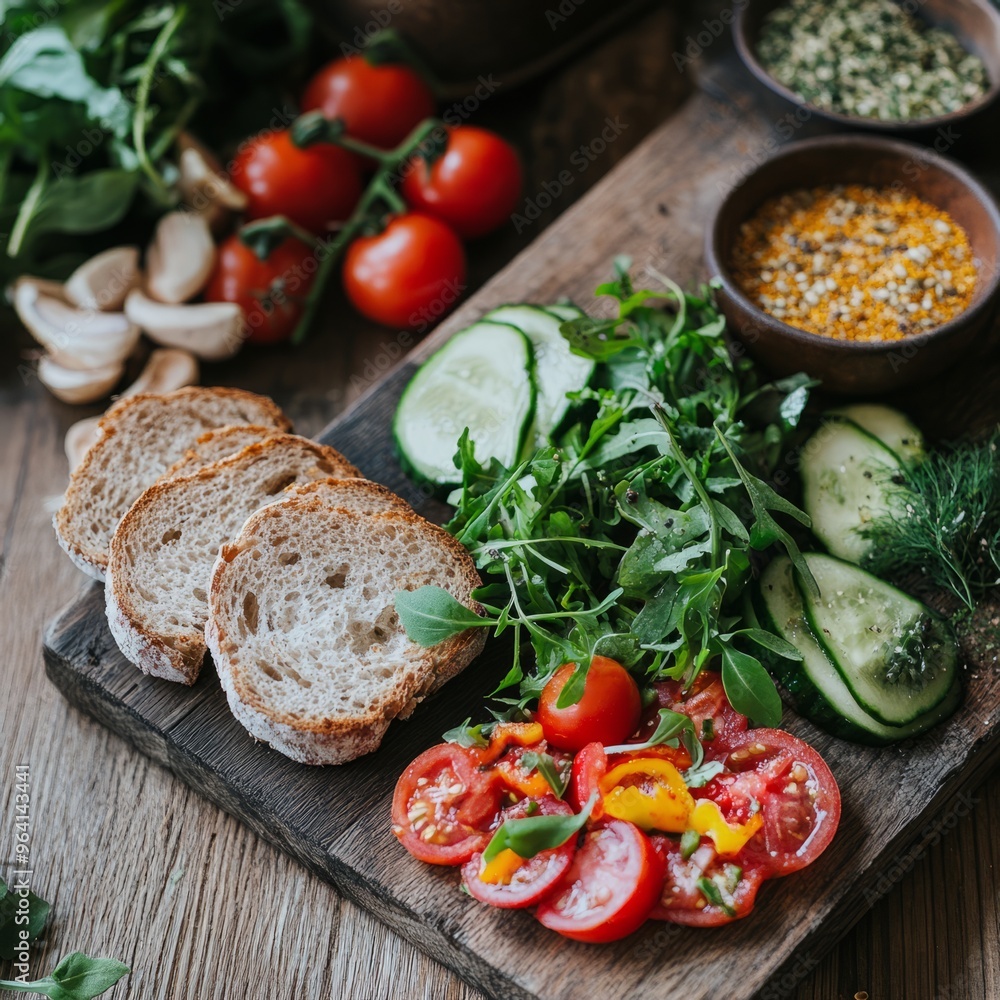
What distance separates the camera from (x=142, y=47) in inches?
143

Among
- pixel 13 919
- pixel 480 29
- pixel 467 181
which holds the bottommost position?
pixel 13 919

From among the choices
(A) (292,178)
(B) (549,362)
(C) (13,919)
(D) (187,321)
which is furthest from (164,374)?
(C) (13,919)

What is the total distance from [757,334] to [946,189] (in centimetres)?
76

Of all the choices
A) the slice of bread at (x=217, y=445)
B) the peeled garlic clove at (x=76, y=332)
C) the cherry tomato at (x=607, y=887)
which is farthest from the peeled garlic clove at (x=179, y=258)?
the cherry tomato at (x=607, y=887)

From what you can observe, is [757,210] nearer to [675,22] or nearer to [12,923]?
[675,22]

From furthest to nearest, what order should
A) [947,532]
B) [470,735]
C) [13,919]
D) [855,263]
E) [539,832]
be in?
1. [855,263]
2. [947,532]
3. [13,919]
4. [470,735]
5. [539,832]

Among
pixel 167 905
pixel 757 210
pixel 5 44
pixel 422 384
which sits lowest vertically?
pixel 167 905

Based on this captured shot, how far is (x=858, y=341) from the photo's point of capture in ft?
9.20

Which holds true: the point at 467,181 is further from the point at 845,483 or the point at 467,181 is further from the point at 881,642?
the point at 881,642

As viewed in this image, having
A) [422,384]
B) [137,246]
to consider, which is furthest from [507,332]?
[137,246]

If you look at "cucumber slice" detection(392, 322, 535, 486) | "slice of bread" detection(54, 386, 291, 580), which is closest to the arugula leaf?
"slice of bread" detection(54, 386, 291, 580)

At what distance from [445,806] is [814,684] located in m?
0.88

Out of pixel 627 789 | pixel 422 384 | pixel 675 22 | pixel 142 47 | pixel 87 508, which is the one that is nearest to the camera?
pixel 627 789

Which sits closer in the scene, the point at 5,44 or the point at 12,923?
the point at 12,923
